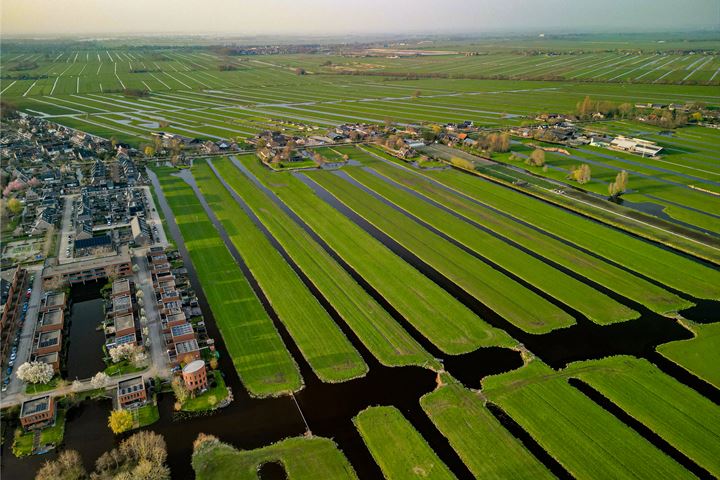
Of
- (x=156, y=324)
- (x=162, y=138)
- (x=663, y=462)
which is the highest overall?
(x=162, y=138)

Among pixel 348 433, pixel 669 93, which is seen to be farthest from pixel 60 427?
pixel 669 93

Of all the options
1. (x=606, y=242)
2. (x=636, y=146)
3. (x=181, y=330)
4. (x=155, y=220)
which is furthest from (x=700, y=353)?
(x=636, y=146)

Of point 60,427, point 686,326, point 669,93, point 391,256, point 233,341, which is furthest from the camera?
point 669,93

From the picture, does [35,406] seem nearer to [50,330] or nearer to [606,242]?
[50,330]

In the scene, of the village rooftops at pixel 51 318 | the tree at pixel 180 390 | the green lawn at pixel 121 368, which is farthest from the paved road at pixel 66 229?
the tree at pixel 180 390

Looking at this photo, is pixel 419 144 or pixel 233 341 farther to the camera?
pixel 419 144

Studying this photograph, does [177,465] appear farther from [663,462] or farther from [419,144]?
[419,144]
